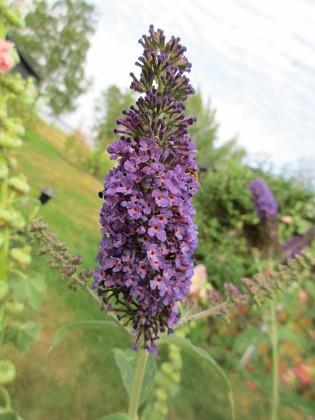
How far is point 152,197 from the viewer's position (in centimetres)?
86

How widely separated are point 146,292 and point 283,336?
62.5 inches

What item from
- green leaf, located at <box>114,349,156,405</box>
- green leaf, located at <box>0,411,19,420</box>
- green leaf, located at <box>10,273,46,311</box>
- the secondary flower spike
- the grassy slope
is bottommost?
the grassy slope

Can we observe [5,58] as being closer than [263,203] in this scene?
Yes

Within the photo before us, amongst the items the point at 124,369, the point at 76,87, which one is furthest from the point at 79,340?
the point at 76,87

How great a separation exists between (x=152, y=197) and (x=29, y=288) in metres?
0.66

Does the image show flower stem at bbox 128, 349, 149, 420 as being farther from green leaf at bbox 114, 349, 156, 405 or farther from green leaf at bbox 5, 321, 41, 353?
green leaf at bbox 5, 321, 41, 353

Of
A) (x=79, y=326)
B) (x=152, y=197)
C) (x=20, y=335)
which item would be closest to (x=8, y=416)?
(x=79, y=326)

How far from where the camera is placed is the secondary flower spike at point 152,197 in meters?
0.86

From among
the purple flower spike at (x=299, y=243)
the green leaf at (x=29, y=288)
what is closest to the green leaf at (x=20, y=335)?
the green leaf at (x=29, y=288)

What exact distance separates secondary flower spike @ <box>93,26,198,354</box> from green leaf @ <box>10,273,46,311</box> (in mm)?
432

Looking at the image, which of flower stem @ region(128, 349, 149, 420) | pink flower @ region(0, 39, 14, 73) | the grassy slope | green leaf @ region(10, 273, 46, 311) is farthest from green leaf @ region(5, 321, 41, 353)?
pink flower @ region(0, 39, 14, 73)

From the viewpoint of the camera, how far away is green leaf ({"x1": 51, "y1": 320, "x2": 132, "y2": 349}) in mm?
926

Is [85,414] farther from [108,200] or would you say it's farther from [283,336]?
[108,200]

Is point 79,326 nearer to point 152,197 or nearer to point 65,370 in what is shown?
point 152,197
